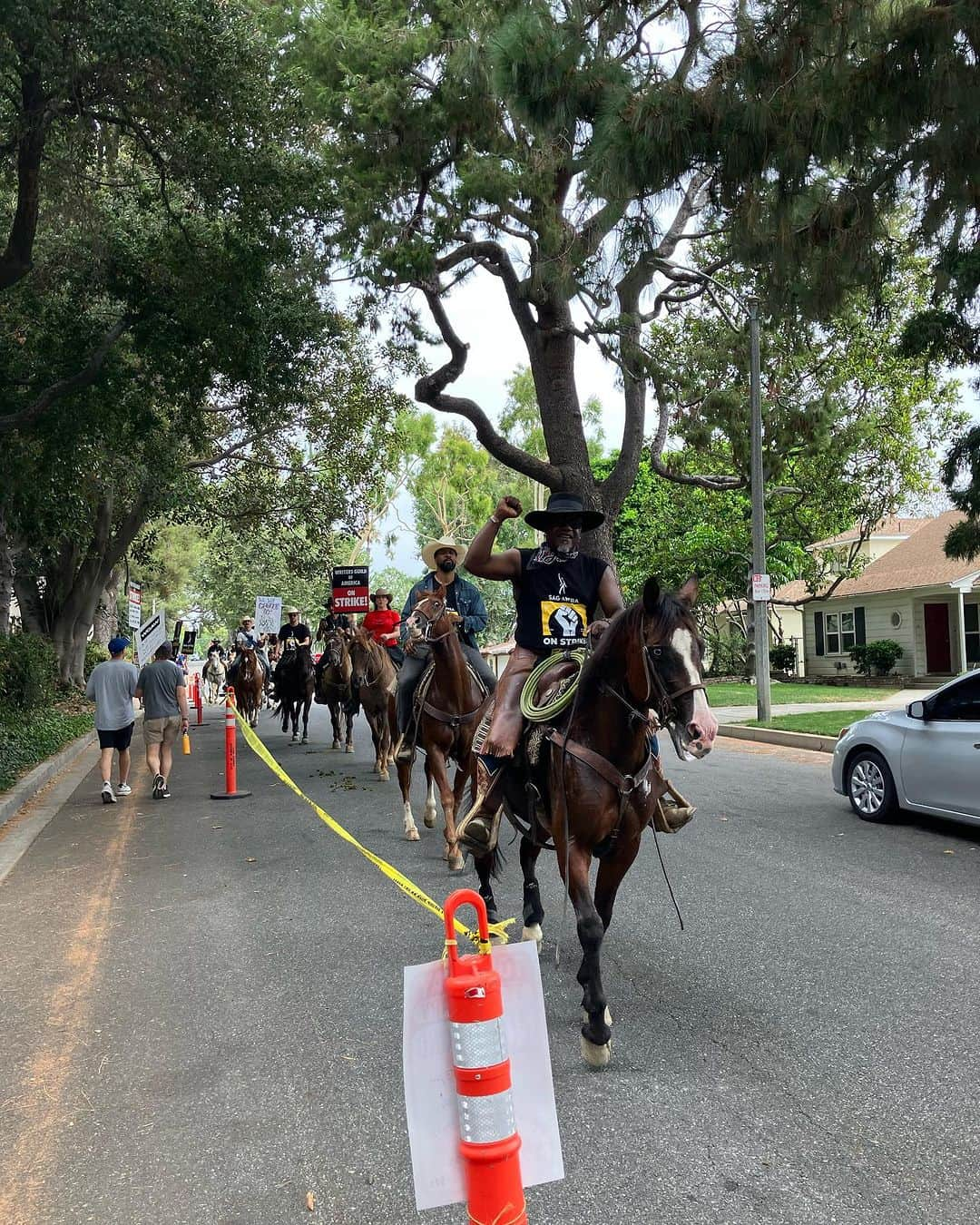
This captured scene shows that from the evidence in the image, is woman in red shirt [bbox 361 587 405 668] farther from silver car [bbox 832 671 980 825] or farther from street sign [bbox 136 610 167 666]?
silver car [bbox 832 671 980 825]

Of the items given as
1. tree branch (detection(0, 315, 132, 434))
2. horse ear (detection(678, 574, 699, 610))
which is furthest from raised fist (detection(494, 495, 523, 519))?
tree branch (detection(0, 315, 132, 434))

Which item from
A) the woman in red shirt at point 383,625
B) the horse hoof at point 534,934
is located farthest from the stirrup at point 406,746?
the woman in red shirt at point 383,625

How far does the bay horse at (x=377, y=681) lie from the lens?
14102 millimetres

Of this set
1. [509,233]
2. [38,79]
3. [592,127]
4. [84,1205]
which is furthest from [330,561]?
[84,1205]

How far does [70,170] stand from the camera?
45.8 ft

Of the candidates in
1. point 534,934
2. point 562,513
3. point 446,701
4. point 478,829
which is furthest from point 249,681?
point 562,513

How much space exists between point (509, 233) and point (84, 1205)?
1650 centimetres

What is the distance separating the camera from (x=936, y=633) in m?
32.8

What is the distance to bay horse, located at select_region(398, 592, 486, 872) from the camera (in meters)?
9.02

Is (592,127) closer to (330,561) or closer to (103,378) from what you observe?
(103,378)

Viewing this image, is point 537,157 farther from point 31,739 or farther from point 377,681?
point 31,739

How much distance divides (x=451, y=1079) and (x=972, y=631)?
32.8 m

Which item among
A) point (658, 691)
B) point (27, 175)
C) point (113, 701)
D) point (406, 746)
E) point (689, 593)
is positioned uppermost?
point (27, 175)

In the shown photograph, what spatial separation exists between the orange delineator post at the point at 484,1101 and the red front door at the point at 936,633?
33300 mm
